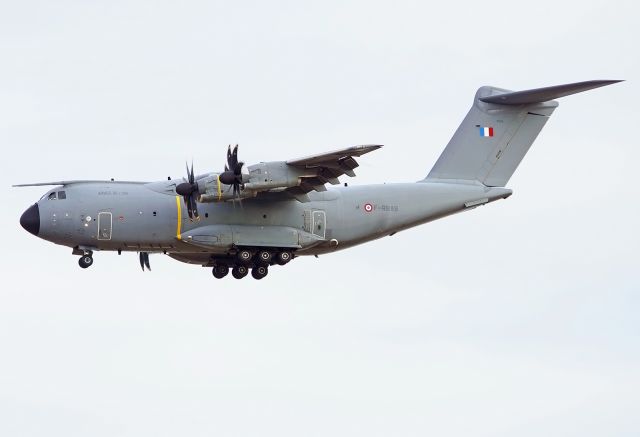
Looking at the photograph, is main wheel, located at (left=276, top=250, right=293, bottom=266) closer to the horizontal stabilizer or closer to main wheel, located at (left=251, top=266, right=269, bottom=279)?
main wheel, located at (left=251, top=266, right=269, bottom=279)

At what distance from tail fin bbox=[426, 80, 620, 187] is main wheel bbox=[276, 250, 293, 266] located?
3829 millimetres

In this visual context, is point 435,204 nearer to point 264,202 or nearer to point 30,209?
point 264,202

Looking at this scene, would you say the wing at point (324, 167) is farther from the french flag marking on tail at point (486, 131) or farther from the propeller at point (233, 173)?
the french flag marking on tail at point (486, 131)

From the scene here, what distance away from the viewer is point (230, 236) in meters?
29.4

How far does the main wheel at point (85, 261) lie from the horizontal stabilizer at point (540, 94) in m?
9.36

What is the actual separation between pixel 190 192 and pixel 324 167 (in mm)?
2657

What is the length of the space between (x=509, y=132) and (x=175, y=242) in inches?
314

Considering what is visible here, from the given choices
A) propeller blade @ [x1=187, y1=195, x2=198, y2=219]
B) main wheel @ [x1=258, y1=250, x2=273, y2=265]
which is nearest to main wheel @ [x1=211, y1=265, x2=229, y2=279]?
main wheel @ [x1=258, y1=250, x2=273, y2=265]

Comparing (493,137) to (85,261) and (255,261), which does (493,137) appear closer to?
(255,261)

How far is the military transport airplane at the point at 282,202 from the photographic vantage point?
28469 millimetres

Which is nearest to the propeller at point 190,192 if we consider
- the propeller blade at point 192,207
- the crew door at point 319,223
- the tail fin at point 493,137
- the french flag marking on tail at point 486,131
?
the propeller blade at point 192,207

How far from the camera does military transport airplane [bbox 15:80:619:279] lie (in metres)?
28.5

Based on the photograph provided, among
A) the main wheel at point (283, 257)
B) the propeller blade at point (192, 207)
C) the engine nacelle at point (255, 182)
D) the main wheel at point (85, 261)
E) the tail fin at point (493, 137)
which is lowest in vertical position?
the main wheel at point (85, 261)

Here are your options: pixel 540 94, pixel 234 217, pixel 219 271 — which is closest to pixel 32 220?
pixel 234 217
